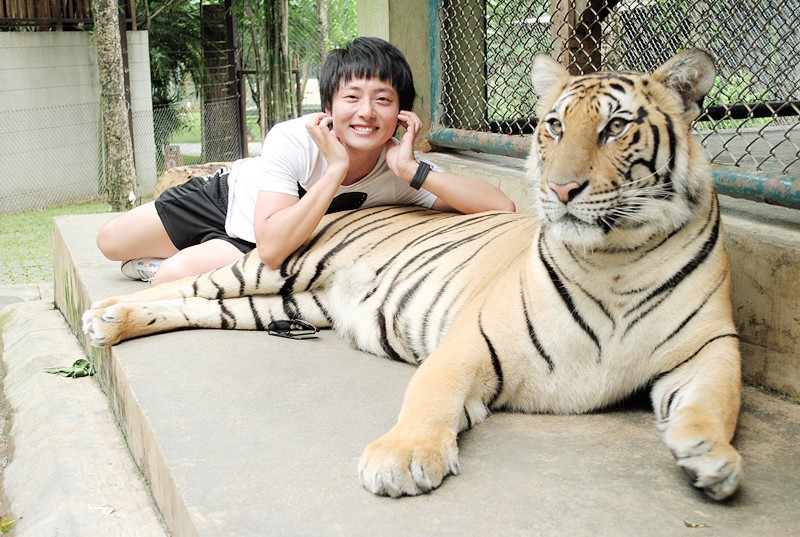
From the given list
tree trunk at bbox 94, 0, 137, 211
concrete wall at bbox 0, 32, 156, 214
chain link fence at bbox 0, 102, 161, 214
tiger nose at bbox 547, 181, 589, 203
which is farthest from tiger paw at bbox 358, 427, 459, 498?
concrete wall at bbox 0, 32, 156, 214

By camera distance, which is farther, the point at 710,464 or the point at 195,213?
the point at 195,213

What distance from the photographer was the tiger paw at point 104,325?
3.08m

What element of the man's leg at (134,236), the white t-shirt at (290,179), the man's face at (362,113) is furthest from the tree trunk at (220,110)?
the man's face at (362,113)

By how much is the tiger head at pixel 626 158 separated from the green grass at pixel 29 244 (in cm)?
574

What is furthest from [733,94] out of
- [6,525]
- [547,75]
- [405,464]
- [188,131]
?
[188,131]

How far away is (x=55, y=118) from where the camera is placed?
11219 mm

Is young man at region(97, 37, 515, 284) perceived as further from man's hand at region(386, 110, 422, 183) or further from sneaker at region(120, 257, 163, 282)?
sneaker at region(120, 257, 163, 282)

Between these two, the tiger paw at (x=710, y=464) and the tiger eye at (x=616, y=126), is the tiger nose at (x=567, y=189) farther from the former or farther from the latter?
the tiger paw at (x=710, y=464)

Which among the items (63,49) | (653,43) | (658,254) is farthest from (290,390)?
(63,49)

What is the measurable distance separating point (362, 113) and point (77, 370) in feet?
5.36

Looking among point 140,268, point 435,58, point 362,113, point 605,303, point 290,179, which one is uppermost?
point 435,58

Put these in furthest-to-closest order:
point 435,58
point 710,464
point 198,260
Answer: point 435,58
point 198,260
point 710,464

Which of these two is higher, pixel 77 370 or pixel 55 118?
pixel 55 118

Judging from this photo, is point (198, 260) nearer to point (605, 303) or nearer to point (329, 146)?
point (329, 146)
